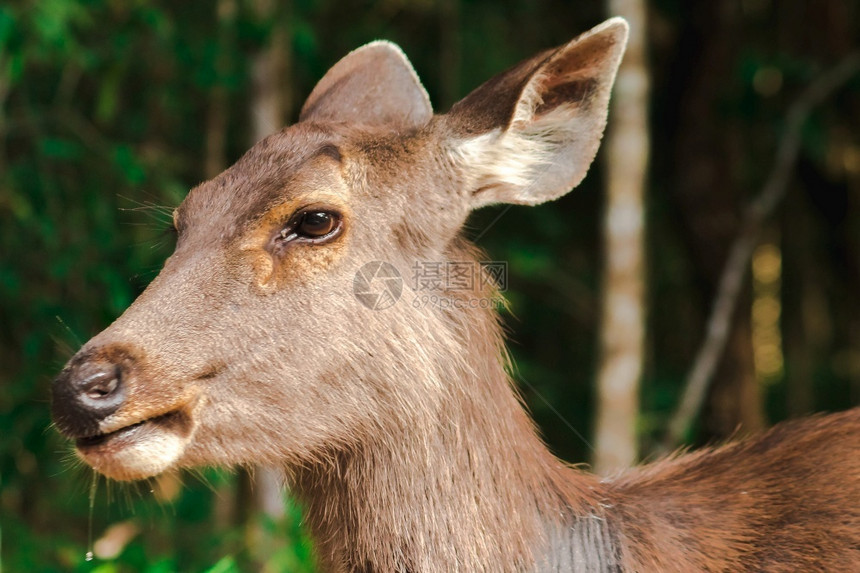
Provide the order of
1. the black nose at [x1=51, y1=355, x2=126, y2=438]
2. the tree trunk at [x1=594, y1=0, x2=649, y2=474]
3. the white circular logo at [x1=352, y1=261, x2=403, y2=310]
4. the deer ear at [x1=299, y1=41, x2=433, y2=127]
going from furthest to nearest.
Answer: the tree trunk at [x1=594, y1=0, x2=649, y2=474], the deer ear at [x1=299, y1=41, x2=433, y2=127], the white circular logo at [x1=352, y1=261, x2=403, y2=310], the black nose at [x1=51, y1=355, x2=126, y2=438]

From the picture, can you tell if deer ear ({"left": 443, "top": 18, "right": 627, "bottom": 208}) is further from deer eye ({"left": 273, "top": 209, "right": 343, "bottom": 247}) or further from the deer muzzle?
the deer muzzle

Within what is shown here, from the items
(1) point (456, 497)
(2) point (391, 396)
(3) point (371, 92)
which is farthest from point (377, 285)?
(3) point (371, 92)

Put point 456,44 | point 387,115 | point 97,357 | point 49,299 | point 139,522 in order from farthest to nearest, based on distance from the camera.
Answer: point 456,44, point 139,522, point 49,299, point 387,115, point 97,357

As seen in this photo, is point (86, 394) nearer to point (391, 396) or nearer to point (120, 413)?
point (120, 413)

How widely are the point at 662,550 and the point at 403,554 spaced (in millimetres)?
703

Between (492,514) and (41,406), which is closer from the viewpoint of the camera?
(492,514)

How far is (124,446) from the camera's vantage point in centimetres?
255

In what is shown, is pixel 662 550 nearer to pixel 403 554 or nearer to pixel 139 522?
pixel 403 554

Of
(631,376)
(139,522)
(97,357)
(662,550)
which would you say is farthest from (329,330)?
(139,522)

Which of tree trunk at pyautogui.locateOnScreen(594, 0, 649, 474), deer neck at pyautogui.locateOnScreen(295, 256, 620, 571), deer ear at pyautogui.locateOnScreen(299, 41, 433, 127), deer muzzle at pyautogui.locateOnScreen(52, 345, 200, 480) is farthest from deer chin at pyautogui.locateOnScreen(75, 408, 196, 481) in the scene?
tree trunk at pyautogui.locateOnScreen(594, 0, 649, 474)

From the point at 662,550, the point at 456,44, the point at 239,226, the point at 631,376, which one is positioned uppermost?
the point at 456,44

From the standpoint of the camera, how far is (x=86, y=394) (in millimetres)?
2494

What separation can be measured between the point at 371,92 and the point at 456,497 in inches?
65.2

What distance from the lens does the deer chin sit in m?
2.55
